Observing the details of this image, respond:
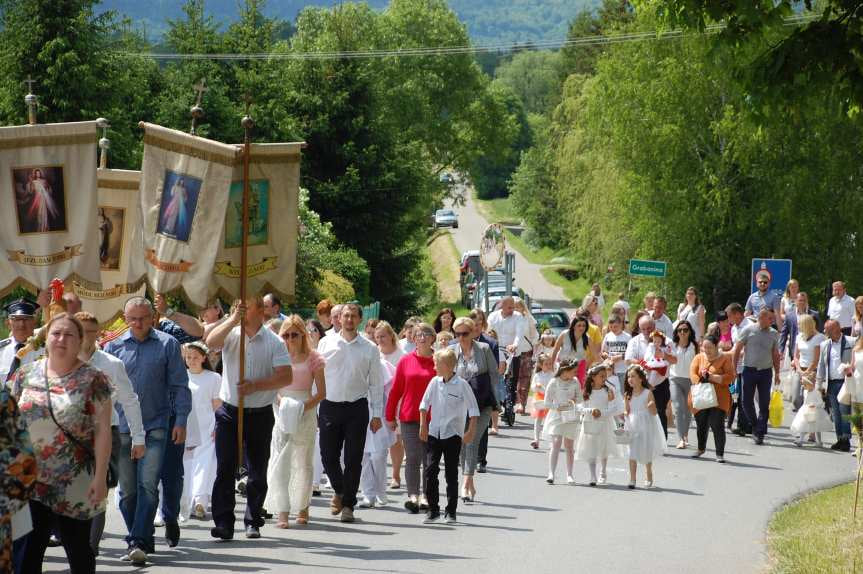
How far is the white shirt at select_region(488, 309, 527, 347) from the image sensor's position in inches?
931

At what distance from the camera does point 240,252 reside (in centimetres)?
1365

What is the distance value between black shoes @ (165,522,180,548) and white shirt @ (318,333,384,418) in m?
2.51

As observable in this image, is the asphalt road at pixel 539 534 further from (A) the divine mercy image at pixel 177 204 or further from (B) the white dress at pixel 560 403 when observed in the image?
(A) the divine mercy image at pixel 177 204

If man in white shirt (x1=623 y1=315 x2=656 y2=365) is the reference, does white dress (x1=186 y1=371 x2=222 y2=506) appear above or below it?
below

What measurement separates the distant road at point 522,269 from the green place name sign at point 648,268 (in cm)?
3436

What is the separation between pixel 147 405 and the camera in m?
11.5

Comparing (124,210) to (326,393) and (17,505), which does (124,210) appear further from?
(17,505)

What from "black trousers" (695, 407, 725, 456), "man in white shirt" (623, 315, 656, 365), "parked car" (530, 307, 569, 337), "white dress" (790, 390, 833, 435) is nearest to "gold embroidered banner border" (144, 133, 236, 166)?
"black trousers" (695, 407, 725, 456)

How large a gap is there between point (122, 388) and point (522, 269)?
273ft

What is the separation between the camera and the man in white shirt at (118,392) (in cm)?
1056

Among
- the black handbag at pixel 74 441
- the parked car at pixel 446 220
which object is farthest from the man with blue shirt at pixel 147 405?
the parked car at pixel 446 220

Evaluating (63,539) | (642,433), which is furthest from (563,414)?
(63,539)

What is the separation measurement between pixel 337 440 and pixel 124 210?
10.0 ft

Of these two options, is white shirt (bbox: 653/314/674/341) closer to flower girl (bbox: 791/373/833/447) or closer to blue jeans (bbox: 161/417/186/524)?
flower girl (bbox: 791/373/833/447)
